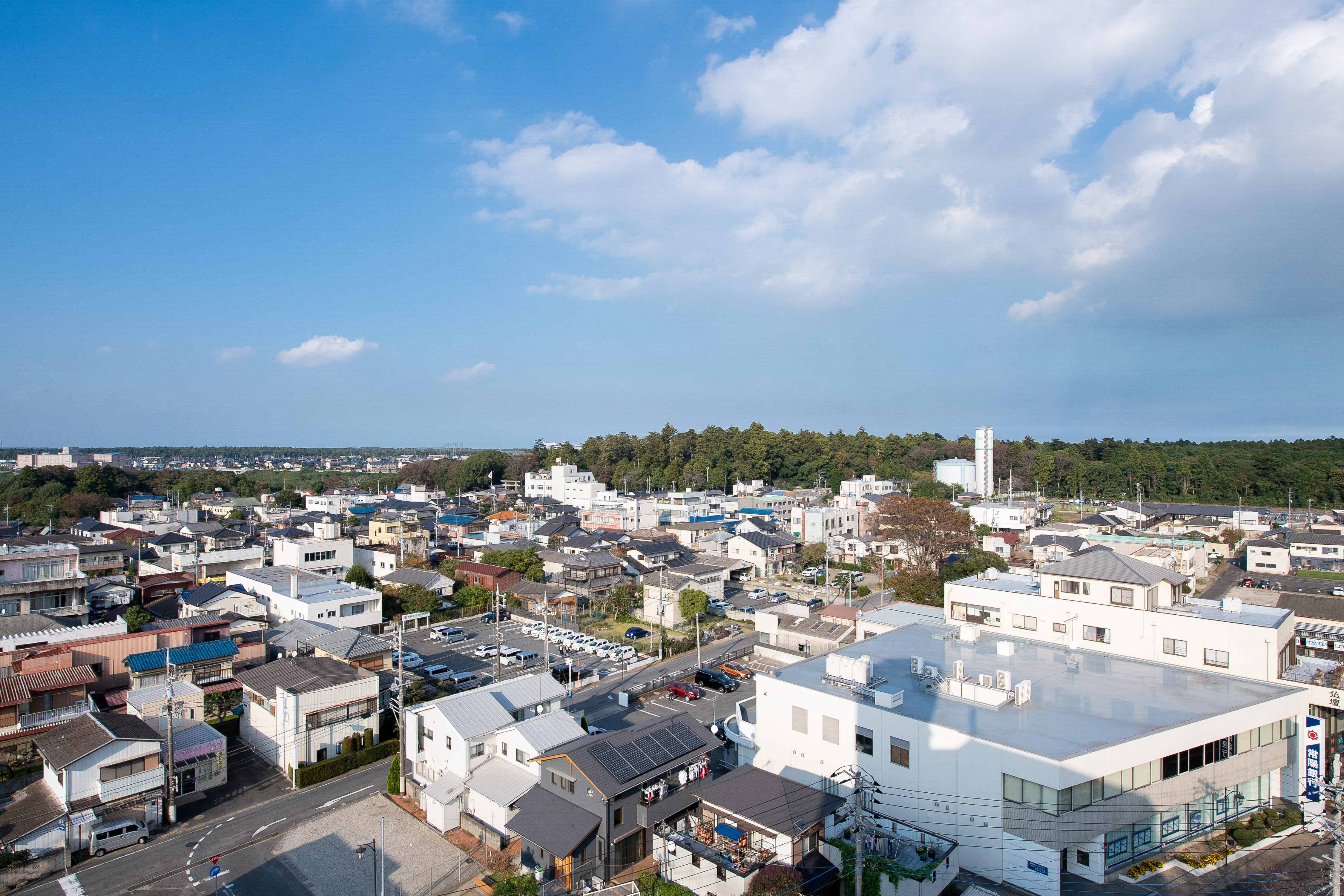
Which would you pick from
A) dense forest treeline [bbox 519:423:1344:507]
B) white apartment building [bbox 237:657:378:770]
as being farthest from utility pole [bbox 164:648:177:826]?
dense forest treeline [bbox 519:423:1344:507]

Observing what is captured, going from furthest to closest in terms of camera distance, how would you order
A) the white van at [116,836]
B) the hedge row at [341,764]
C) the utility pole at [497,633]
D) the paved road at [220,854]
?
the utility pole at [497,633] → the hedge row at [341,764] → the white van at [116,836] → the paved road at [220,854]

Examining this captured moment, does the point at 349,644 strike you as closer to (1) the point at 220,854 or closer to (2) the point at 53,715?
(2) the point at 53,715

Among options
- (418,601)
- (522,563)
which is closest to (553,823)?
(418,601)

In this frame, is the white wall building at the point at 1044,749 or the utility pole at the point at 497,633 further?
the utility pole at the point at 497,633

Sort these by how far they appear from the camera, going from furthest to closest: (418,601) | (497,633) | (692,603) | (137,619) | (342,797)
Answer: (418,601), (692,603), (497,633), (137,619), (342,797)

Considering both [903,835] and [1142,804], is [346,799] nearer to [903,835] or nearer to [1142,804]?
[903,835]

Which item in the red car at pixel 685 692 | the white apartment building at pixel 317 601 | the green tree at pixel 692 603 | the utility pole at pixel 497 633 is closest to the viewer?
the utility pole at pixel 497 633

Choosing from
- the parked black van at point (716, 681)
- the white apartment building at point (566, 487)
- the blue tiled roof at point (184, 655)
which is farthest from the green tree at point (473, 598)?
the white apartment building at point (566, 487)

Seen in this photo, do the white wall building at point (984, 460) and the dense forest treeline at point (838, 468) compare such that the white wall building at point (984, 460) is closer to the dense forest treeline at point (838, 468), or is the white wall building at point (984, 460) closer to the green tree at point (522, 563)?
the dense forest treeline at point (838, 468)
